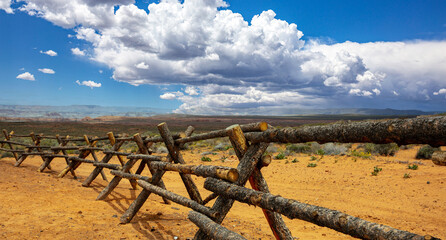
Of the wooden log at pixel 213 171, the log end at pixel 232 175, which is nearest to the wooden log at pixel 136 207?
the wooden log at pixel 213 171

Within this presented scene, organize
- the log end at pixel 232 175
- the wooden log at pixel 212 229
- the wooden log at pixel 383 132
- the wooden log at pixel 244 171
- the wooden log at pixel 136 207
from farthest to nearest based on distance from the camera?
the wooden log at pixel 136 207
the wooden log at pixel 244 171
the log end at pixel 232 175
the wooden log at pixel 212 229
the wooden log at pixel 383 132

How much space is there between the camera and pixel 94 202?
638cm

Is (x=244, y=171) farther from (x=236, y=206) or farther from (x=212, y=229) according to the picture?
(x=236, y=206)

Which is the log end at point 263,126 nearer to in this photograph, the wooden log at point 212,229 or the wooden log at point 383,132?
the wooden log at point 383,132

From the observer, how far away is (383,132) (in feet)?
6.26

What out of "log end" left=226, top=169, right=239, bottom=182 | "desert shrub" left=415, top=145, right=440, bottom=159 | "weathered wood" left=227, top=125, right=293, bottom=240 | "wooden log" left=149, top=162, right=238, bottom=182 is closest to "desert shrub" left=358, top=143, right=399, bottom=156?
"desert shrub" left=415, top=145, right=440, bottom=159

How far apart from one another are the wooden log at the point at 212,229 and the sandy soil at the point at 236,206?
5.79ft

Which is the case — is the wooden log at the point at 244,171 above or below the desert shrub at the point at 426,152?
above

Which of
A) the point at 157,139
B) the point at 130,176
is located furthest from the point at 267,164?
the point at 130,176

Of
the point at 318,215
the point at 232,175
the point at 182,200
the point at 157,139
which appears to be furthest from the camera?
the point at 157,139

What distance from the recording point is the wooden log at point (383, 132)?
1669mm

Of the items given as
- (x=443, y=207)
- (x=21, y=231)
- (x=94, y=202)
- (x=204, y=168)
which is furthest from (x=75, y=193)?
(x=443, y=207)

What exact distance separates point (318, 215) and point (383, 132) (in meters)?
0.81

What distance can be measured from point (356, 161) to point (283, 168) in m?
3.57
